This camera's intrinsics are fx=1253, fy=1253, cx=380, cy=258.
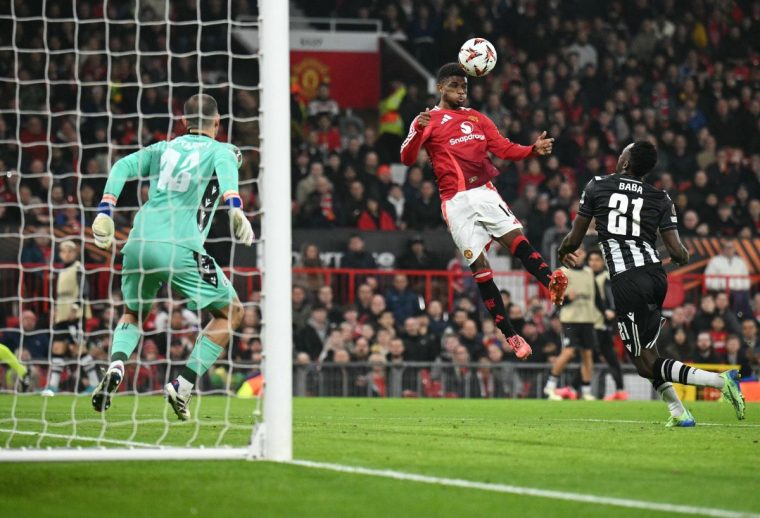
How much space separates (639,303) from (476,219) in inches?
73.4

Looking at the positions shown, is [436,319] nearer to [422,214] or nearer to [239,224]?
[422,214]

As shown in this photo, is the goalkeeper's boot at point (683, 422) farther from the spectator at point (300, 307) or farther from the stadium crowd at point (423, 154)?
the spectator at point (300, 307)

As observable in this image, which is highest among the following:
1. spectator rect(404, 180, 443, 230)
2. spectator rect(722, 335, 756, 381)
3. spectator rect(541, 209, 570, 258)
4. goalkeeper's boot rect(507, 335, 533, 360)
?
spectator rect(404, 180, 443, 230)

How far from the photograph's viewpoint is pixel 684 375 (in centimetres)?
923

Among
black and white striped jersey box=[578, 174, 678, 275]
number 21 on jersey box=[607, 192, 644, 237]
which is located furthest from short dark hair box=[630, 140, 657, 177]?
number 21 on jersey box=[607, 192, 644, 237]

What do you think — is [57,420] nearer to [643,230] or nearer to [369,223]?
[643,230]

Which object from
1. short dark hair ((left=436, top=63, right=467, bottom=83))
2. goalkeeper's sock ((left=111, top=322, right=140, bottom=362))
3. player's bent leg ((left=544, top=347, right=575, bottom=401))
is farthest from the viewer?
player's bent leg ((left=544, top=347, right=575, bottom=401))

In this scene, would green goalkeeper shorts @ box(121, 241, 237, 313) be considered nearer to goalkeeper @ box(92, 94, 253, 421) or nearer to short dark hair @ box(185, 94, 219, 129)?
goalkeeper @ box(92, 94, 253, 421)

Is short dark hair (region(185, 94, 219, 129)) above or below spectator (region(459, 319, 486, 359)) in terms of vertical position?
above

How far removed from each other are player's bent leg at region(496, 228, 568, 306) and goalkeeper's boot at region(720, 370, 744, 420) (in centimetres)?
137

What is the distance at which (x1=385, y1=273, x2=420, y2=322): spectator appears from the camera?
1825 centimetres

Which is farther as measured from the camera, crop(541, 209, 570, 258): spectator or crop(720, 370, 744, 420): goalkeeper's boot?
crop(541, 209, 570, 258): spectator

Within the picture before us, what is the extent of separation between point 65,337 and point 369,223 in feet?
18.2

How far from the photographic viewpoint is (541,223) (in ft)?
64.6
